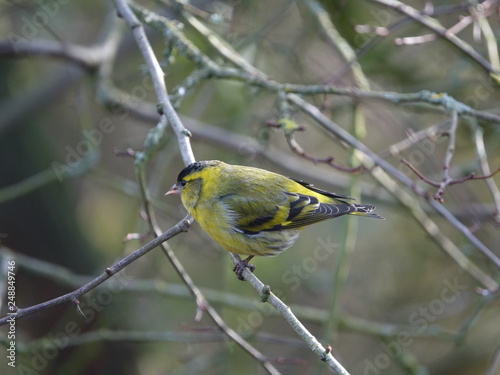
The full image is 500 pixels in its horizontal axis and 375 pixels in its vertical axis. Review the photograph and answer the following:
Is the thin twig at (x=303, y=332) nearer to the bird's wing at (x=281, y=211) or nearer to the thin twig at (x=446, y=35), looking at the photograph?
the bird's wing at (x=281, y=211)

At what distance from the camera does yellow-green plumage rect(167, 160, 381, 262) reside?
161 inches

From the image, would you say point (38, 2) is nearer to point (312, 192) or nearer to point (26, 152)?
point (26, 152)

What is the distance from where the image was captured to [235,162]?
237 inches

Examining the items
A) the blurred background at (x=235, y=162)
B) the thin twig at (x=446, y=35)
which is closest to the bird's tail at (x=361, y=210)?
the blurred background at (x=235, y=162)

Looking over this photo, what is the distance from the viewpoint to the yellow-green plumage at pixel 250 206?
13.4 ft

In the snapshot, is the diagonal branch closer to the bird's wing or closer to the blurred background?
the bird's wing

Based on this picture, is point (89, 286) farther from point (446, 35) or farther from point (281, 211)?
point (446, 35)

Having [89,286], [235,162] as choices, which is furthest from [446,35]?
[89,286]

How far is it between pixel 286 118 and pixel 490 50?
2.02 metres

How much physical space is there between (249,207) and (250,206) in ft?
0.03

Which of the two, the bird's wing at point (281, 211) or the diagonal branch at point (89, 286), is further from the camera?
the bird's wing at point (281, 211)

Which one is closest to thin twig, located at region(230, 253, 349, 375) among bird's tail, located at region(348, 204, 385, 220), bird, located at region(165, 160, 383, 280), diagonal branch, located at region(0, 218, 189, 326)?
diagonal branch, located at region(0, 218, 189, 326)

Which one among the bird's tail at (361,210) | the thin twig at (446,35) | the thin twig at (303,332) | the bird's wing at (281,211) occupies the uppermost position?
the thin twig at (446,35)

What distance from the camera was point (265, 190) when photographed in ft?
14.3
